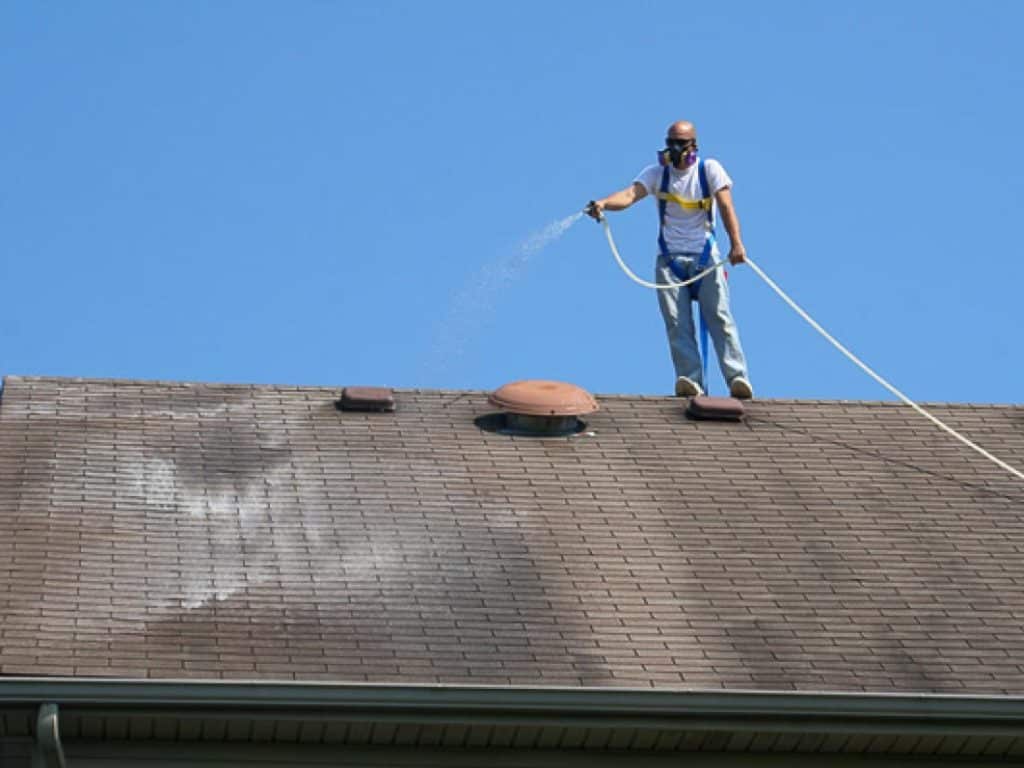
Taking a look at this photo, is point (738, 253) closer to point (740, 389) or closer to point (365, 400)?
point (740, 389)

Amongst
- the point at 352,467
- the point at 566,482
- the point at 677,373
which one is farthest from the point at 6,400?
the point at 677,373

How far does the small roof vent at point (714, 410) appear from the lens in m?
18.1

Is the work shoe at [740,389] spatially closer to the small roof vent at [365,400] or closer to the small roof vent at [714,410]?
the small roof vent at [714,410]

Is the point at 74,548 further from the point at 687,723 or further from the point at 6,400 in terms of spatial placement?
the point at 687,723

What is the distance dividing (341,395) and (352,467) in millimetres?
1308

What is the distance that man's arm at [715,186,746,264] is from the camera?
1916 cm

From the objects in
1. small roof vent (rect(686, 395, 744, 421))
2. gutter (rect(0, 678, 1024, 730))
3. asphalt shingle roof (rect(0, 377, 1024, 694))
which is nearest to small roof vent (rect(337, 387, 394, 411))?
asphalt shingle roof (rect(0, 377, 1024, 694))

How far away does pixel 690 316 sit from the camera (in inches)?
778

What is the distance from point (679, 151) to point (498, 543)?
178 inches

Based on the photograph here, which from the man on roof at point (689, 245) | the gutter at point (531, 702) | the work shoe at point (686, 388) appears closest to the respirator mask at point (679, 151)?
the man on roof at point (689, 245)

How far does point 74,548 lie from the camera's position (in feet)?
49.7

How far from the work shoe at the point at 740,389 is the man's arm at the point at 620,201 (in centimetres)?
153

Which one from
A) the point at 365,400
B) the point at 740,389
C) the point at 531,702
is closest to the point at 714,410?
the point at 740,389

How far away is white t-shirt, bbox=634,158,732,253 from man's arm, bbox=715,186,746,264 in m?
0.06
